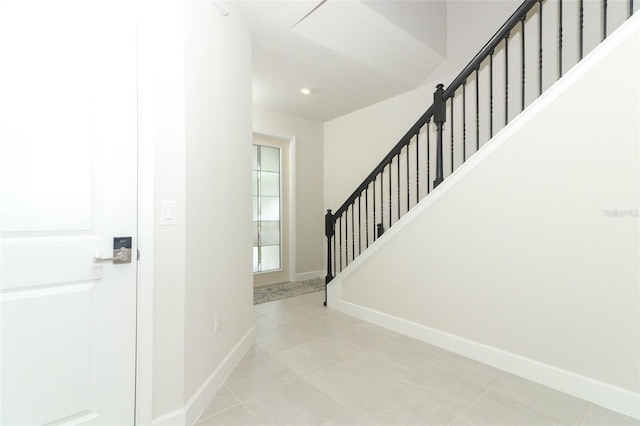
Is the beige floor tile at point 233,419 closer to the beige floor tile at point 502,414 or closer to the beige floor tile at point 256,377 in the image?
the beige floor tile at point 256,377

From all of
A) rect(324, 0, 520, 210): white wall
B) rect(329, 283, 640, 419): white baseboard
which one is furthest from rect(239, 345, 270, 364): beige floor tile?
rect(324, 0, 520, 210): white wall

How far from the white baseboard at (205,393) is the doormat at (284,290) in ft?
4.67

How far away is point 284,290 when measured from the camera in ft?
13.4

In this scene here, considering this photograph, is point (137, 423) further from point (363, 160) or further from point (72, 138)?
point (363, 160)

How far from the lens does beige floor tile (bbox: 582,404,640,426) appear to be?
1.43 meters

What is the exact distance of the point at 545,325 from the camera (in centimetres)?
177

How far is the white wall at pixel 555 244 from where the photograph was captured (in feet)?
4.90

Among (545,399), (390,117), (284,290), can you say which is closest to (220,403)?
(545,399)

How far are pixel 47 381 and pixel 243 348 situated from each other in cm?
123

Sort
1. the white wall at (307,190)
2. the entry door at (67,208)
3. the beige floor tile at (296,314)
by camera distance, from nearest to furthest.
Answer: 1. the entry door at (67,208)
2. the beige floor tile at (296,314)
3. the white wall at (307,190)

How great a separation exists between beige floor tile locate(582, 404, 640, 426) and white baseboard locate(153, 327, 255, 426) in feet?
6.78

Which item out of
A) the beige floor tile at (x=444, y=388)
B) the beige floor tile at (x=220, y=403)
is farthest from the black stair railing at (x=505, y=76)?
the beige floor tile at (x=220, y=403)

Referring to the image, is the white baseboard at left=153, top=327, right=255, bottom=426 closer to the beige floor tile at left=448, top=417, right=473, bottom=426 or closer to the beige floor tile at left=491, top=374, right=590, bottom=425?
the beige floor tile at left=448, top=417, right=473, bottom=426

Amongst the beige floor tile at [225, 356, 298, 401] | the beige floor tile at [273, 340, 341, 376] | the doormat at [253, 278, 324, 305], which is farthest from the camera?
the doormat at [253, 278, 324, 305]
